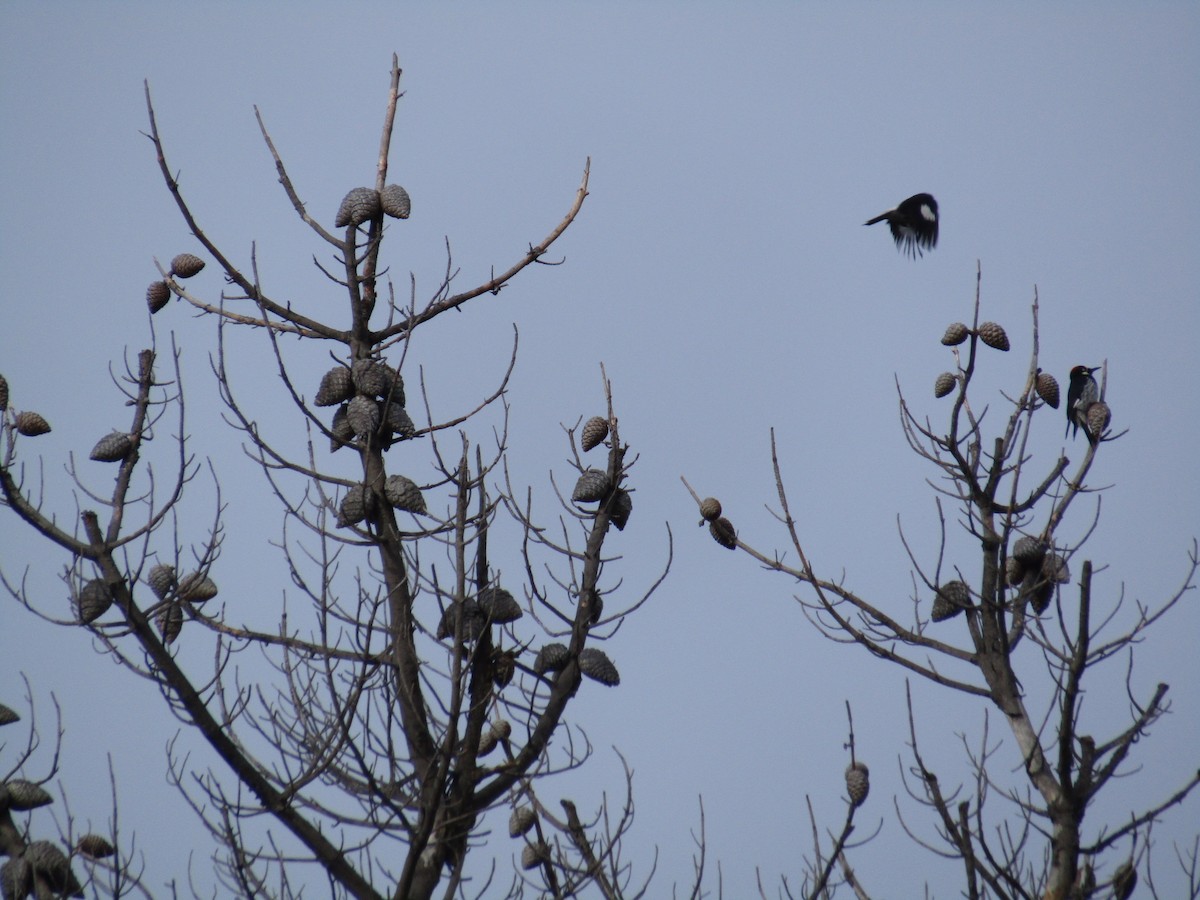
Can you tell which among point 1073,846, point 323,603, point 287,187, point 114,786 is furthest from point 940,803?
point 287,187

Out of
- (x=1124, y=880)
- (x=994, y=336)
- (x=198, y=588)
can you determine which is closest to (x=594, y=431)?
(x=198, y=588)

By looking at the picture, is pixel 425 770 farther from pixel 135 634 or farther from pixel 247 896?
pixel 135 634

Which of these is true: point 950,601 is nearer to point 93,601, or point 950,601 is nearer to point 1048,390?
point 1048,390

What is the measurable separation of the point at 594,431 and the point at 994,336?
1987mm

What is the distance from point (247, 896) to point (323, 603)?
92 cm

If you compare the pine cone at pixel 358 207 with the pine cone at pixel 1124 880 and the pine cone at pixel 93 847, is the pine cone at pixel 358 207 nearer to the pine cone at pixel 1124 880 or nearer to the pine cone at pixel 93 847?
the pine cone at pixel 93 847

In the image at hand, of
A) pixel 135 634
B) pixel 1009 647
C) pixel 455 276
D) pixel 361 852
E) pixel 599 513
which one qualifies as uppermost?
pixel 455 276

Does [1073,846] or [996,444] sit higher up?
[996,444]

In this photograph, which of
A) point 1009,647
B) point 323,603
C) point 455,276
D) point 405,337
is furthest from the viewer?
point 1009,647

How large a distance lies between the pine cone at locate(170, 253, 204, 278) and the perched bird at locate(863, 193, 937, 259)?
13.4ft

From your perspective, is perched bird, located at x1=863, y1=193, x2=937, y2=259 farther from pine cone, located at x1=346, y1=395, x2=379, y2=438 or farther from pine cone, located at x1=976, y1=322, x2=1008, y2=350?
pine cone, located at x1=346, y1=395, x2=379, y2=438

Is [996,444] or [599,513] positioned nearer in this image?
[599,513]

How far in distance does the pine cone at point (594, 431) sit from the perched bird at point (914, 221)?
11.0ft

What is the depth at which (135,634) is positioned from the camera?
12.1 ft
